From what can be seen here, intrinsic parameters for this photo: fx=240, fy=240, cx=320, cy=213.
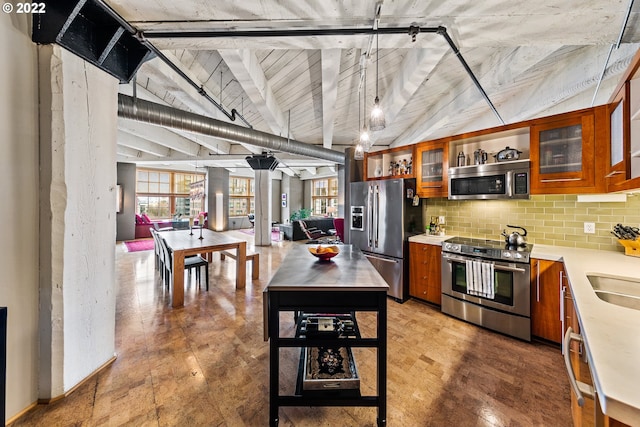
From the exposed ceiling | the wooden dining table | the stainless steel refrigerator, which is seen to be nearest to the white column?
the exposed ceiling

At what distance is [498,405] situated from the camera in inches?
66.2

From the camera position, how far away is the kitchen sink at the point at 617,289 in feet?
4.62

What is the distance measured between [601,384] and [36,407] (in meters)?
2.97

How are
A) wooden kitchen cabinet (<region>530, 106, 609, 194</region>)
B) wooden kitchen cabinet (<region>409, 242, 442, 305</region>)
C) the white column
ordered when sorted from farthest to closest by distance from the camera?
1. the white column
2. wooden kitchen cabinet (<region>409, 242, 442, 305</region>)
3. wooden kitchen cabinet (<region>530, 106, 609, 194</region>)

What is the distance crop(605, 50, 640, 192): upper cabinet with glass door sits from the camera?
1.51 meters

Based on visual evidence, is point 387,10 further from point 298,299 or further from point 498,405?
point 498,405

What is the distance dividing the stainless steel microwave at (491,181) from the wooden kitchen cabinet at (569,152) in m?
0.10

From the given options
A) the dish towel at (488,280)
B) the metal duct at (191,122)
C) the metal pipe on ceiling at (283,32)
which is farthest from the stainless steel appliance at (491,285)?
the metal duct at (191,122)

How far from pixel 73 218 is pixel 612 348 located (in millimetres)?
2921

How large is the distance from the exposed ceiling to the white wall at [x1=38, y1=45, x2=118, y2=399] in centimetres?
64

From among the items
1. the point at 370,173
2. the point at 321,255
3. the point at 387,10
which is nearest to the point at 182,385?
the point at 321,255

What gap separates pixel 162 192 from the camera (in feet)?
35.6

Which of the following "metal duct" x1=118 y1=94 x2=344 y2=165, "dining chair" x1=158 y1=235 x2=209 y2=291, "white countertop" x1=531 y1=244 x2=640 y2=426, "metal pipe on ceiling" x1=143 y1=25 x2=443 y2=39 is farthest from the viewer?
"dining chair" x1=158 y1=235 x2=209 y2=291

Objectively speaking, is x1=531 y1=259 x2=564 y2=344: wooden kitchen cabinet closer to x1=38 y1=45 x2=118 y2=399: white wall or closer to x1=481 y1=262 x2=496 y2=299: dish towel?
x1=481 y1=262 x2=496 y2=299: dish towel
